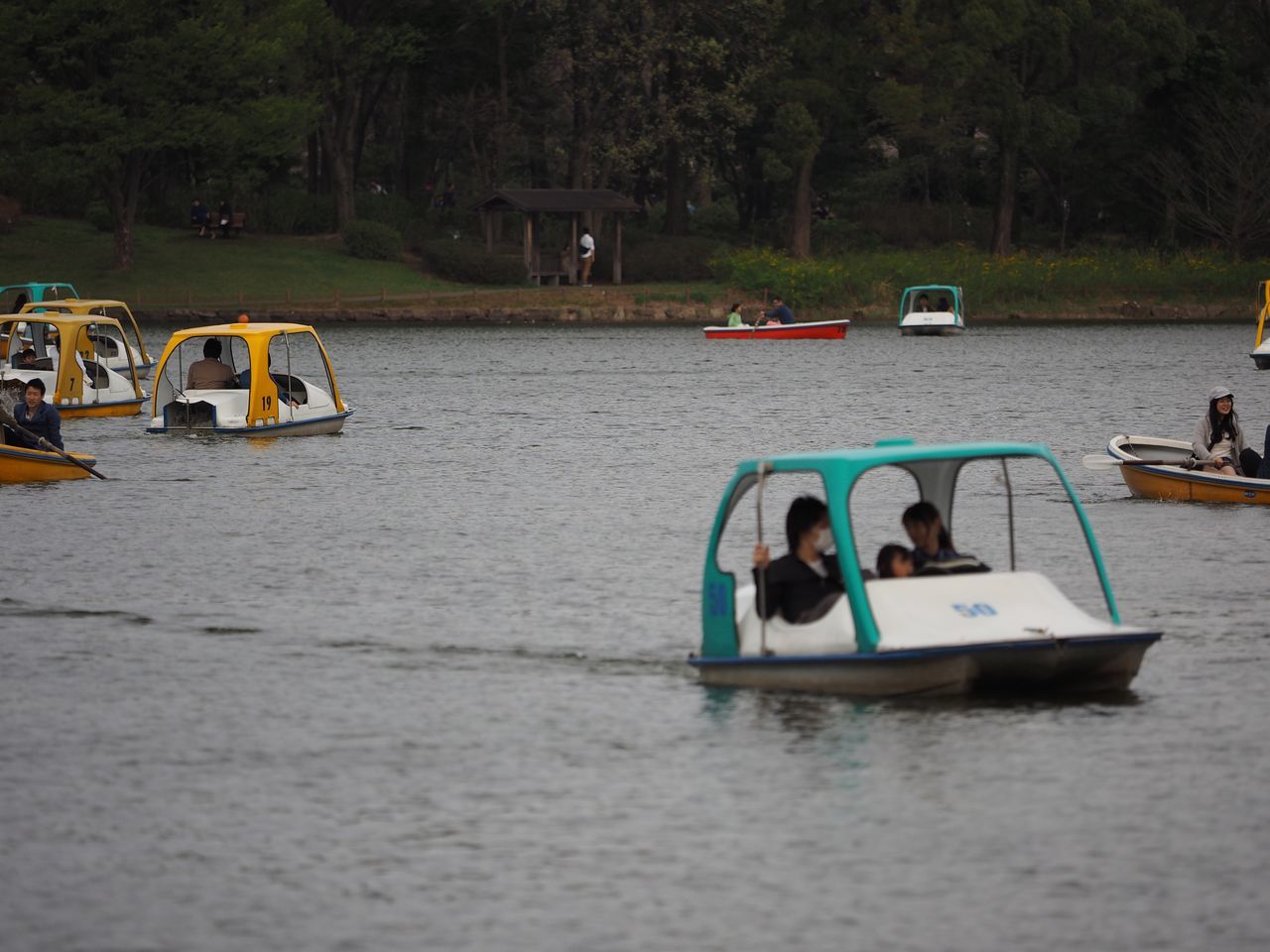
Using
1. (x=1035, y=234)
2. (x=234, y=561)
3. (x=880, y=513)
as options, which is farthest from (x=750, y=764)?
(x=1035, y=234)

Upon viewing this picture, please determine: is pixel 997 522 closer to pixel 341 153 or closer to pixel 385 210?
pixel 341 153

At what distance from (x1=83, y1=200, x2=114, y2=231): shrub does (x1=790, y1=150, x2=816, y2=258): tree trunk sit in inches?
1101

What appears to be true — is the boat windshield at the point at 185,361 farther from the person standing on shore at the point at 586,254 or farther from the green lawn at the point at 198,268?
the person standing on shore at the point at 586,254

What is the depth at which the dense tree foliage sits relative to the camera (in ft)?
263

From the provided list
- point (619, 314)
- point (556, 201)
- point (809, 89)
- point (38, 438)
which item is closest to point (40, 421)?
point (38, 438)

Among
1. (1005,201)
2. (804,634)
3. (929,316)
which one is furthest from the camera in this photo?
(1005,201)

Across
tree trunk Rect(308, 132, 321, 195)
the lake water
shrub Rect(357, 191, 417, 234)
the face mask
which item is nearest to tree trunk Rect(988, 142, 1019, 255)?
shrub Rect(357, 191, 417, 234)

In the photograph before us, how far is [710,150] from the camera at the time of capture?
91000 mm

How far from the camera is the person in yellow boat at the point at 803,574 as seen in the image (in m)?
16.1

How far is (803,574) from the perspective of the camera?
16.2 metres

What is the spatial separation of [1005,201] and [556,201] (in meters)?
18.7

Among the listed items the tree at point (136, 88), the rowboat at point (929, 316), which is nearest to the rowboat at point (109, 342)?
the tree at point (136, 88)

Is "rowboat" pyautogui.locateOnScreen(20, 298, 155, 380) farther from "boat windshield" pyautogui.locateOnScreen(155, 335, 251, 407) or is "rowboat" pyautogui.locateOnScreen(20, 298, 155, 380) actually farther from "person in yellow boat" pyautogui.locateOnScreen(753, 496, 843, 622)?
"person in yellow boat" pyautogui.locateOnScreen(753, 496, 843, 622)

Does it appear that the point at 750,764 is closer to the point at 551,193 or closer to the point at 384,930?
the point at 384,930
